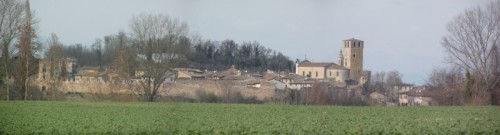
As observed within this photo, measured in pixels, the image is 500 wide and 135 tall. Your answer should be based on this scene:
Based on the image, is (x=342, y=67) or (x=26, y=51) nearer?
(x=26, y=51)

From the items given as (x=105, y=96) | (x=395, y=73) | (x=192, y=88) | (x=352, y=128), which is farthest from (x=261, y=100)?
(x=352, y=128)

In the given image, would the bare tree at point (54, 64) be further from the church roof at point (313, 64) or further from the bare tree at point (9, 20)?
the church roof at point (313, 64)

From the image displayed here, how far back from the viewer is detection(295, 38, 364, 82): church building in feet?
214

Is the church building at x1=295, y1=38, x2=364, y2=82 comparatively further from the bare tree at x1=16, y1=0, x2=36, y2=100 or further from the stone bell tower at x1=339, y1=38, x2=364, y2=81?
the bare tree at x1=16, y1=0, x2=36, y2=100

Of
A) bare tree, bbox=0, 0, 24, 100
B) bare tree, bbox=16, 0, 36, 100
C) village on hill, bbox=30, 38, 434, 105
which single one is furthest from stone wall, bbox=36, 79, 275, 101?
bare tree, bbox=0, 0, 24, 100

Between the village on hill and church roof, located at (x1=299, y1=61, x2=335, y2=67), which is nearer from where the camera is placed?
the village on hill

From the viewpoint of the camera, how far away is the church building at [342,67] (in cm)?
6535

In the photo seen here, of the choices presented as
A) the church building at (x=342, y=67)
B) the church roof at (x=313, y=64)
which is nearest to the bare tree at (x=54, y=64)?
the church building at (x=342, y=67)

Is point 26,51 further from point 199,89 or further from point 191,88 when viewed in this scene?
point 191,88

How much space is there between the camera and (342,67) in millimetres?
84000

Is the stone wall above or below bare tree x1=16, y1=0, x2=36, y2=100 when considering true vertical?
below

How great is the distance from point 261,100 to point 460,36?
1698 cm

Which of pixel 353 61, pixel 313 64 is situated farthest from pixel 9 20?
pixel 313 64

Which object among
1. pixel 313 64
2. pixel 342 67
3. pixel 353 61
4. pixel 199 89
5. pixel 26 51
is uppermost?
pixel 313 64
